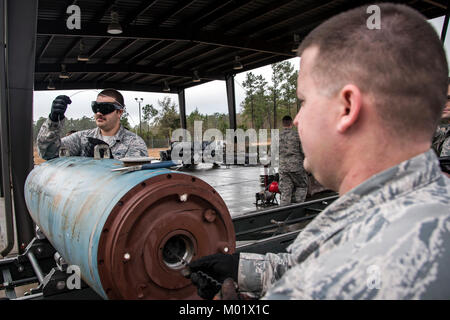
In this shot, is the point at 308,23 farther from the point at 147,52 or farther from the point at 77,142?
the point at 77,142

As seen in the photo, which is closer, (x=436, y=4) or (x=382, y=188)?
(x=382, y=188)

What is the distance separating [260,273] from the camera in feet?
4.54

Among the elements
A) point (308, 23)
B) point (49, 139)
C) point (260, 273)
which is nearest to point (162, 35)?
point (308, 23)

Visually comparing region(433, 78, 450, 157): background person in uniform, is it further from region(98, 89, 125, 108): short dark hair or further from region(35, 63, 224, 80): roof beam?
region(35, 63, 224, 80): roof beam

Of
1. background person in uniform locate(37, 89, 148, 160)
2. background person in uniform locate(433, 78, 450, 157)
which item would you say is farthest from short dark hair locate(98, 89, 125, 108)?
Answer: background person in uniform locate(433, 78, 450, 157)

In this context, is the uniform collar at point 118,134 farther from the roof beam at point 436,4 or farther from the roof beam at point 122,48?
the roof beam at point 122,48

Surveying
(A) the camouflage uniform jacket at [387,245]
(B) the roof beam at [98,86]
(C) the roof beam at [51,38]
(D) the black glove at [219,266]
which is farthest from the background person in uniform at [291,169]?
(B) the roof beam at [98,86]

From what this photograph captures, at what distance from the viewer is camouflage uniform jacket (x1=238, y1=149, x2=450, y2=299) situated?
0.64 metres

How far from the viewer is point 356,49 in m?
0.79

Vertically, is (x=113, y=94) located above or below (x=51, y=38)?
below

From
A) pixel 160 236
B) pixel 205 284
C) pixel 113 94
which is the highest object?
pixel 113 94

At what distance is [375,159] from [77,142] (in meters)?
3.40
